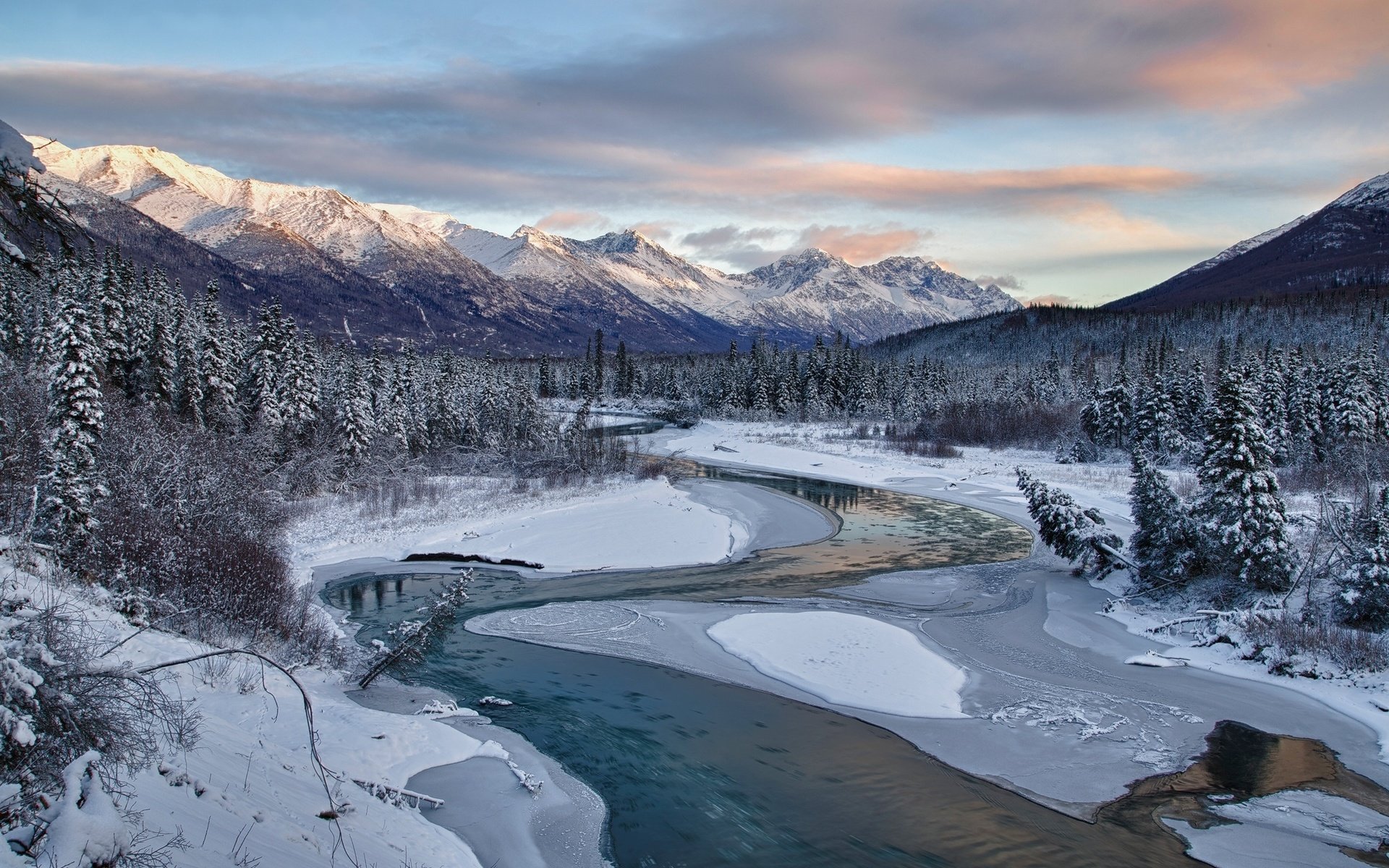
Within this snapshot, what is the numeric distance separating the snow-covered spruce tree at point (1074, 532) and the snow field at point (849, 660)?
9418 mm

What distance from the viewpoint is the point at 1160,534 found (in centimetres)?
2305

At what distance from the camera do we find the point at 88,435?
69.6ft

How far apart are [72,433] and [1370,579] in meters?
32.2

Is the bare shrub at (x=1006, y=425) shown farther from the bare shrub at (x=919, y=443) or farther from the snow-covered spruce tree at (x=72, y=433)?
the snow-covered spruce tree at (x=72, y=433)

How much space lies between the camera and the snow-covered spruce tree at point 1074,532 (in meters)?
25.8

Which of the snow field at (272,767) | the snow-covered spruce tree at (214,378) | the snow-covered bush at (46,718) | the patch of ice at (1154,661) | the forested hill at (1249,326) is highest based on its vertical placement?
the forested hill at (1249,326)

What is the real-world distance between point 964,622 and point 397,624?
15611 millimetres

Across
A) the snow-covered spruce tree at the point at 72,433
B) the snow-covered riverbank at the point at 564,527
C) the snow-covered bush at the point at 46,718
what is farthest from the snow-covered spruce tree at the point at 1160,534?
the snow-covered spruce tree at the point at 72,433

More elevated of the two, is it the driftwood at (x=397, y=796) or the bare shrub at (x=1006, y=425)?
the bare shrub at (x=1006, y=425)

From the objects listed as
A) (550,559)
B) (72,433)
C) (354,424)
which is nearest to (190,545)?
(72,433)

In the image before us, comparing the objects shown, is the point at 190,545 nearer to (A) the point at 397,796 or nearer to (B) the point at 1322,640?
(A) the point at 397,796

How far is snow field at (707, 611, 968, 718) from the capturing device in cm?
1639

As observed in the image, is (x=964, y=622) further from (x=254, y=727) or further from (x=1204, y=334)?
(x=1204, y=334)

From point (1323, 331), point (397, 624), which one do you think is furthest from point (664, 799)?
point (1323, 331)
